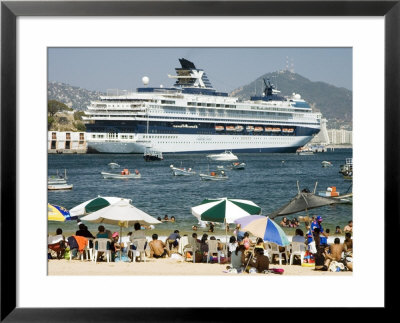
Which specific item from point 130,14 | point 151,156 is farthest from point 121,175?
point 130,14

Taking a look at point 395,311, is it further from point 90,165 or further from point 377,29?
point 90,165

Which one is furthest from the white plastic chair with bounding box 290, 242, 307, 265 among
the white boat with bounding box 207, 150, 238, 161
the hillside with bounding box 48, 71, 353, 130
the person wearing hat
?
the white boat with bounding box 207, 150, 238, 161

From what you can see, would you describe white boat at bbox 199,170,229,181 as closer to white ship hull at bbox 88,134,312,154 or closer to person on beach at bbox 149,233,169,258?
white ship hull at bbox 88,134,312,154

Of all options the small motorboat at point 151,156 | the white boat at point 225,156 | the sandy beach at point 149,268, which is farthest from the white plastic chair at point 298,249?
the white boat at point 225,156

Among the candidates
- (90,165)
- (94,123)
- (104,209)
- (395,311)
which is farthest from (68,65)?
(94,123)

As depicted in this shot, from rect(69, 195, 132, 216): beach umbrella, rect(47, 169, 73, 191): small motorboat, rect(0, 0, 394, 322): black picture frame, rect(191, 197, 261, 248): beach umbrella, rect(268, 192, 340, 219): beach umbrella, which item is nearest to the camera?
rect(0, 0, 394, 322): black picture frame

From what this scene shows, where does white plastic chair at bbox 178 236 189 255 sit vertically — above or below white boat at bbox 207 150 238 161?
below
